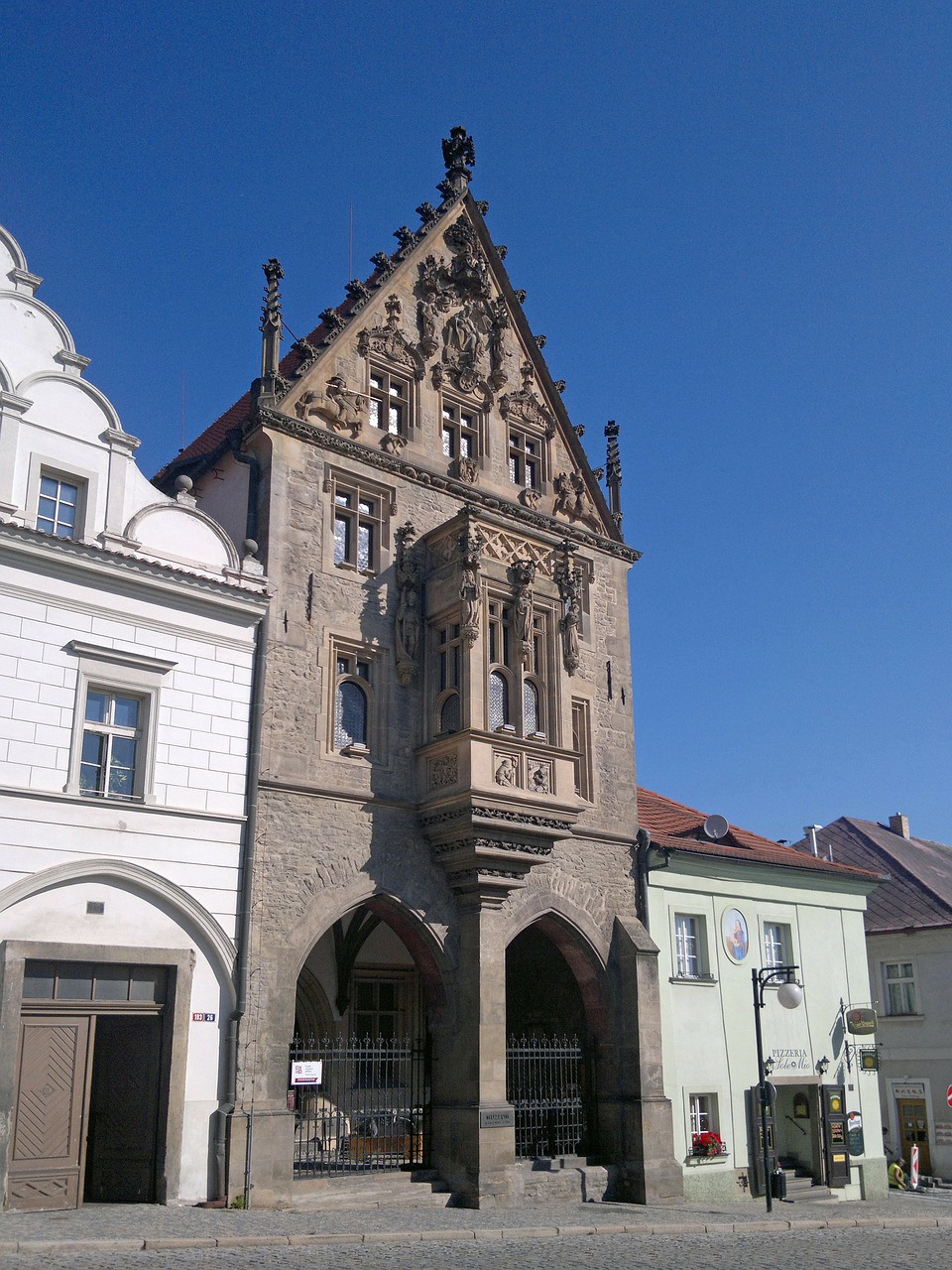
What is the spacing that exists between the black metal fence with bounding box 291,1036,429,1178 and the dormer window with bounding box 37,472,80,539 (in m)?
8.66

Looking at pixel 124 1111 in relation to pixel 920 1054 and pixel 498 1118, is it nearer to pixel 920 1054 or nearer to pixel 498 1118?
pixel 498 1118

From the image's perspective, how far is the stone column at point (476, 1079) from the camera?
67.5ft

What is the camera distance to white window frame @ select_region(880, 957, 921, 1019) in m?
39.5

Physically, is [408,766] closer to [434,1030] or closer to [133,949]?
[434,1030]

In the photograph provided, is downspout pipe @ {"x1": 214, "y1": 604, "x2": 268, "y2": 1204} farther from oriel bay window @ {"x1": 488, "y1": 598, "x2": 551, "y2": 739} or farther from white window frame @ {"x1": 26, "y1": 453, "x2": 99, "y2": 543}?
oriel bay window @ {"x1": 488, "y1": 598, "x2": 551, "y2": 739}

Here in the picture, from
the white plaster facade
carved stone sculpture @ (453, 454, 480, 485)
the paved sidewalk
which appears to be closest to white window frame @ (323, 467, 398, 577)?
carved stone sculpture @ (453, 454, 480, 485)

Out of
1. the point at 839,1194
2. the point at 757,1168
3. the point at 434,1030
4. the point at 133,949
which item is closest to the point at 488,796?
the point at 434,1030

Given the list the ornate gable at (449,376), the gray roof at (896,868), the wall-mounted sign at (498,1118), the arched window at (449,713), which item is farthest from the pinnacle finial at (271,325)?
the gray roof at (896,868)

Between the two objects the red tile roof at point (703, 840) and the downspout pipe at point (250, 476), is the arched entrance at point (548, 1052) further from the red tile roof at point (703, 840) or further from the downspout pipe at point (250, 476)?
the downspout pipe at point (250, 476)

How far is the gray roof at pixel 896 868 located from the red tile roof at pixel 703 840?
10907mm

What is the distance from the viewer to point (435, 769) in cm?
2233

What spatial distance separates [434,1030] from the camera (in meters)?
22.0

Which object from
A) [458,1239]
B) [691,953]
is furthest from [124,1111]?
[691,953]

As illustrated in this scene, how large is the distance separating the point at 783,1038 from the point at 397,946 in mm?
8932
